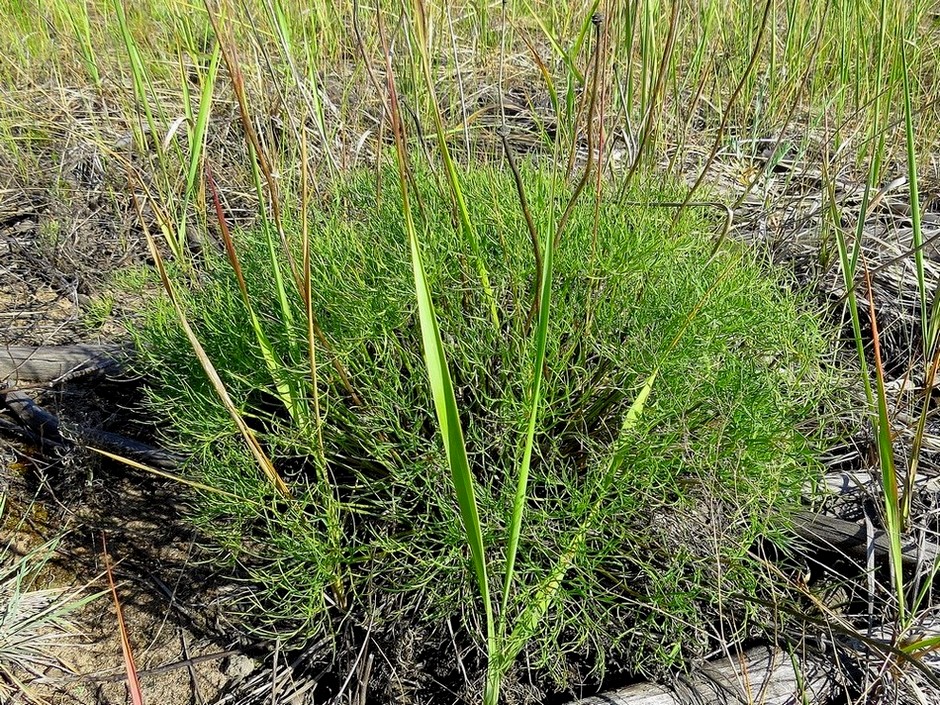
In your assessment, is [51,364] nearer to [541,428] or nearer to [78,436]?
[78,436]

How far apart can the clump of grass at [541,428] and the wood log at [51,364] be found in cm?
68

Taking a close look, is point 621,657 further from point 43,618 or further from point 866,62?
point 866,62

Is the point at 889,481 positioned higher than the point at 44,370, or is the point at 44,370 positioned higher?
the point at 889,481

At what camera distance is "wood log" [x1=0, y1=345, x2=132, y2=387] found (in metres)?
2.34

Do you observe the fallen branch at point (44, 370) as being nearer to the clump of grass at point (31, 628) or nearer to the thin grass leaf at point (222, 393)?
the clump of grass at point (31, 628)

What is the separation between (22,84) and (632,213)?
307 cm

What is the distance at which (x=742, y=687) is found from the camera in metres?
1.57

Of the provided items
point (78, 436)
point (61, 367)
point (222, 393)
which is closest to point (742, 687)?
point (222, 393)

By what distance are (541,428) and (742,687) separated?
68cm

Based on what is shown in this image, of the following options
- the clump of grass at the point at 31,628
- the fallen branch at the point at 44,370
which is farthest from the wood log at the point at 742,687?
the fallen branch at the point at 44,370

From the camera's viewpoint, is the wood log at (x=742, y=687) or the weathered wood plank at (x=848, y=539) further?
the weathered wood plank at (x=848, y=539)

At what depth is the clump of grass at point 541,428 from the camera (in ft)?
5.01

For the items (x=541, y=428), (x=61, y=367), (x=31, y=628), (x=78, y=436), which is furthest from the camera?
(x=61, y=367)

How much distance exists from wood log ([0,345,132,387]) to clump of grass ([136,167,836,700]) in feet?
2.22
